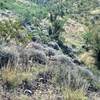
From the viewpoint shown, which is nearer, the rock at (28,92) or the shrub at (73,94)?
the shrub at (73,94)

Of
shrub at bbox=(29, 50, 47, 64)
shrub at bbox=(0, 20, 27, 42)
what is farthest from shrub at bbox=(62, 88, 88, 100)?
shrub at bbox=(0, 20, 27, 42)

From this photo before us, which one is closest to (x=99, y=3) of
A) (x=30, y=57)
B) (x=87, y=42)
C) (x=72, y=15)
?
(x=72, y=15)

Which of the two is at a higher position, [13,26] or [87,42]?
[13,26]

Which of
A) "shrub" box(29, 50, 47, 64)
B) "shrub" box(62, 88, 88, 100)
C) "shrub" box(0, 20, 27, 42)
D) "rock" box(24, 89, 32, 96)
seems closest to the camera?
"shrub" box(62, 88, 88, 100)

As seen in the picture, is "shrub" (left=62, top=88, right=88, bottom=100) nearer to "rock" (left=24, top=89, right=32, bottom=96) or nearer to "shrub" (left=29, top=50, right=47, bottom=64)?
"rock" (left=24, top=89, right=32, bottom=96)

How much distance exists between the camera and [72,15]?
41.0 meters

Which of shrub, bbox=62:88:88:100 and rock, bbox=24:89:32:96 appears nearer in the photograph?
shrub, bbox=62:88:88:100

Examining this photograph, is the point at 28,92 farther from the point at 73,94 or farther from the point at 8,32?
the point at 8,32

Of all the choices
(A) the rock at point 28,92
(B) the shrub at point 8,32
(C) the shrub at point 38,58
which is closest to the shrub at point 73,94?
(A) the rock at point 28,92

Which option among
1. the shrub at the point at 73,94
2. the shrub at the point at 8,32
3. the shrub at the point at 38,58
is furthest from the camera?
the shrub at the point at 8,32

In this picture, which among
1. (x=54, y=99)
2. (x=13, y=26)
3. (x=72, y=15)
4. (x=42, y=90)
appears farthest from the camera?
(x=72, y=15)

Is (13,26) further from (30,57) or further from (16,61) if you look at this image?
(16,61)

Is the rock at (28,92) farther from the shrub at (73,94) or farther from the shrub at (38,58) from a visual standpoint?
the shrub at (38,58)

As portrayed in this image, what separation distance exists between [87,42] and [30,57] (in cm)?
1641
